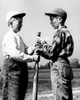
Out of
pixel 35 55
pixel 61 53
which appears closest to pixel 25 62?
pixel 35 55

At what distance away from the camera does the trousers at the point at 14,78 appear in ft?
25.1

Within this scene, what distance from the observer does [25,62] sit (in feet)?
25.3

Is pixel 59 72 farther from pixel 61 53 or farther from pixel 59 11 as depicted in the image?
pixel 59 11

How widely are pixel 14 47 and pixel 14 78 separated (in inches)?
23.0

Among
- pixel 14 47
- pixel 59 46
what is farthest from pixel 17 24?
pixel 59 46

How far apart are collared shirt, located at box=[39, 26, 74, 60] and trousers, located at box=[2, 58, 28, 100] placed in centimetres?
52

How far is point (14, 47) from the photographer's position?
7.56 meters

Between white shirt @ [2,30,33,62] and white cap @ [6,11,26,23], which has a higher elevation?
white cap @ [6,11,26,23]

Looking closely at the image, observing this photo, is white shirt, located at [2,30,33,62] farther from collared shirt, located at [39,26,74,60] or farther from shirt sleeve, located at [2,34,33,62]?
collared shirt, located at [39,26,74,60]

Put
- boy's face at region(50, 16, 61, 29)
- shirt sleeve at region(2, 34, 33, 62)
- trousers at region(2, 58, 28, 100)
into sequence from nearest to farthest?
shirt sleeve at region(2, 34, 33, 62), trousers at region(2, 58, 28, 100), boy's face at region(50, 16, 61, 29)

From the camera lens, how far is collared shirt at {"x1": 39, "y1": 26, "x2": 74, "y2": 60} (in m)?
7.72

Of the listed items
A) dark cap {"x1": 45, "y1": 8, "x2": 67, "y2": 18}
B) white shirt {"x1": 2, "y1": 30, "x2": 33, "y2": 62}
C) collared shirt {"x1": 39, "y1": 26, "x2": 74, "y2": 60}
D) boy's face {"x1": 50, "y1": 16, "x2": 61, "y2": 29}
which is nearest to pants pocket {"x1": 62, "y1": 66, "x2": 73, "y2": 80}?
collared shirt {"x1": 39, "y1": 26, "x2": 74, "y2": 60}

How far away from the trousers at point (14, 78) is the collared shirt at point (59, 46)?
524mm

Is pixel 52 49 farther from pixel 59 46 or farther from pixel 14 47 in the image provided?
pixel 14 47
